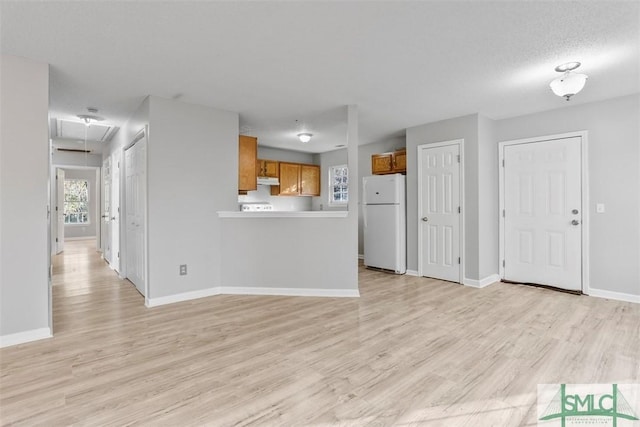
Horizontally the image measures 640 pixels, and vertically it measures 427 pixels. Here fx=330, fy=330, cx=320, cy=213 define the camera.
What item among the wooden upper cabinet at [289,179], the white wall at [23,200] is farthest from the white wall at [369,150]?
the white wall at [23,200]

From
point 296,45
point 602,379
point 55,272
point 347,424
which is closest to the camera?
point 347,424

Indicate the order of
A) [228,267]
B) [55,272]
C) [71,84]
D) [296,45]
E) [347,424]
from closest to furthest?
[347,424] < [296,45] < [71,84] < [228,267] < [55,272]

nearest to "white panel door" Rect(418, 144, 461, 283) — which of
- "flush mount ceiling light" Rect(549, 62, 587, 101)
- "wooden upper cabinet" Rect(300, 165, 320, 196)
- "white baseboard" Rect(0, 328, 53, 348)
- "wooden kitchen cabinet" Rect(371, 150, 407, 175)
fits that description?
"wooden kitchen cabinet" Rect(371, 150, 407, 175)

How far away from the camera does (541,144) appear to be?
4.50 metres

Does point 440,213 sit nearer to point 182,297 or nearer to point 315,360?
point 315,360

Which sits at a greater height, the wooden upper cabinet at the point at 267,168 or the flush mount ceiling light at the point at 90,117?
the flush mount ceiling light at the point at 90,117

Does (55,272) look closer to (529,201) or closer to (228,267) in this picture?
(228,267)

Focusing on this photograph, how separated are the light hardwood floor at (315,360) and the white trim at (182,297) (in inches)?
4.6

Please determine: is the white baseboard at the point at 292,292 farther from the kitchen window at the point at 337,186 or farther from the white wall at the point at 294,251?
the kitchen window at the point at 337,186

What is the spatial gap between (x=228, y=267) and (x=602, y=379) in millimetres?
3806

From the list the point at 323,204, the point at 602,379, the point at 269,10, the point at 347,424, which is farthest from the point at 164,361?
the point at 323,204

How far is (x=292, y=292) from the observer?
4.32 metres

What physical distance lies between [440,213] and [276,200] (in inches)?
145

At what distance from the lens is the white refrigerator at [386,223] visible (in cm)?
549
